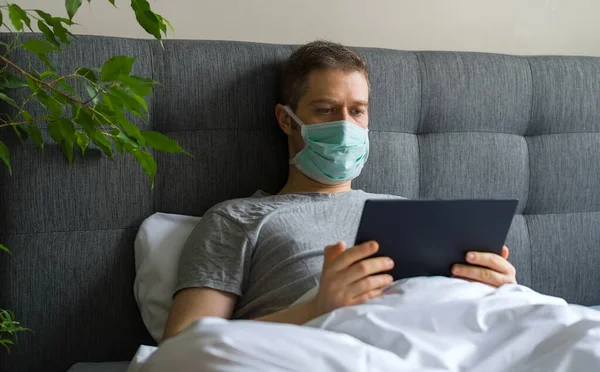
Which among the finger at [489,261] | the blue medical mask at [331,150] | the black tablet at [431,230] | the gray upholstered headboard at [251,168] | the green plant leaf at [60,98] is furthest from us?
the blue medical mask at [331,150]

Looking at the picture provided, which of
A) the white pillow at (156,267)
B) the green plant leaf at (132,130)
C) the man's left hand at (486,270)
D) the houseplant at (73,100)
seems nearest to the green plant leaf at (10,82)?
the houseplant at (73,100)

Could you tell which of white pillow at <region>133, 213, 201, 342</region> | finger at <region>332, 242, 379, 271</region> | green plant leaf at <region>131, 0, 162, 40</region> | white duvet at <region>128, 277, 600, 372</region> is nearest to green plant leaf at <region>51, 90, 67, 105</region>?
green plant leaf at <region>131, 0, 162, 40</region>

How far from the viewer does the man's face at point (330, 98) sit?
1.75 m

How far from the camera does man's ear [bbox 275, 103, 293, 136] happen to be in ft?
5.80

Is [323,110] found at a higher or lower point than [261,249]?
higher

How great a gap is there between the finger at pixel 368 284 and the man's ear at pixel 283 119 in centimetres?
58

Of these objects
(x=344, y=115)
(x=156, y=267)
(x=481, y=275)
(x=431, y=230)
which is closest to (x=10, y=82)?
(x=156, y=267)

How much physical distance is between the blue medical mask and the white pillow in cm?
31

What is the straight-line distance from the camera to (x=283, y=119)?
1.78 m

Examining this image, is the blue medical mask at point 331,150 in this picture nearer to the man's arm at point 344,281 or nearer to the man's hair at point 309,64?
the man's hair at point 309,64

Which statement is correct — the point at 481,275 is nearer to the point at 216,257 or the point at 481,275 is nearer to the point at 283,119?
the point at 216,257

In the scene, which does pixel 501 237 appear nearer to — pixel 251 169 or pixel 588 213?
pixel 251 169

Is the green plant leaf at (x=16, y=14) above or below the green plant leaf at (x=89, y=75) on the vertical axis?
above

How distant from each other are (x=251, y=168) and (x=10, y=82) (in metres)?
0.56
